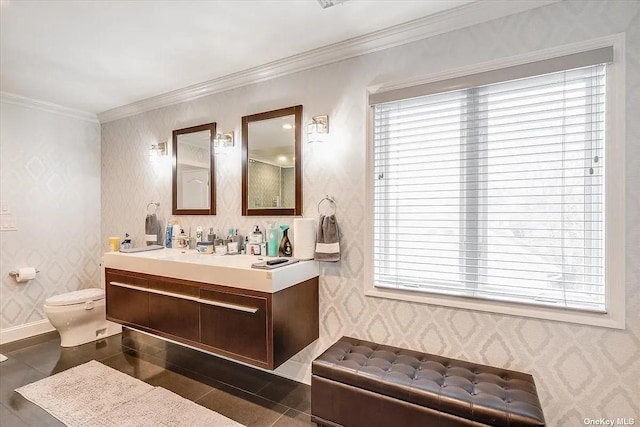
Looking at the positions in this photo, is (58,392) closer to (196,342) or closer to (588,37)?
(196,342)

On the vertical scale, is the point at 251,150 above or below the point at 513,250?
above

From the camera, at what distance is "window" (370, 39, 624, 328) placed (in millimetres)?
1653

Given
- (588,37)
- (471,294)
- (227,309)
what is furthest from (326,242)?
(588,37)

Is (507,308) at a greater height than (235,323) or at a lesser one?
greater

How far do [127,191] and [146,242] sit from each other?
74 cm

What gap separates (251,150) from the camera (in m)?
2.74

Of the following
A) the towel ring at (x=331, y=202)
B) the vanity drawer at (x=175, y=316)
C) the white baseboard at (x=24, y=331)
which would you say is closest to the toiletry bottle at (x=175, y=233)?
the vanity drawer at (x=175, y=316)

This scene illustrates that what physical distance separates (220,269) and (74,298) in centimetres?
196

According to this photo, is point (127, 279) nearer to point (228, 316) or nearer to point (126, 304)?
point (126, 304)

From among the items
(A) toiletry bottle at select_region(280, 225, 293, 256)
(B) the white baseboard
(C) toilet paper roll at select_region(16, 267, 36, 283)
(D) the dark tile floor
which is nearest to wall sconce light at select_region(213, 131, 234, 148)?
(A) toiletry bottle at select_region(280, 225, 293, 256)

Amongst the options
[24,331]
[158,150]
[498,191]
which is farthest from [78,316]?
[498,191]

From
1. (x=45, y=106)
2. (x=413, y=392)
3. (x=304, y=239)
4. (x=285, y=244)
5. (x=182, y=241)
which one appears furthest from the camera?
(x=45, y=106)

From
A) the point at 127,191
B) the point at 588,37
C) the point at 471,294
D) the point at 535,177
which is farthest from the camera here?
the point at 127,191

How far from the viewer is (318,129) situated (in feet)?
7.68
